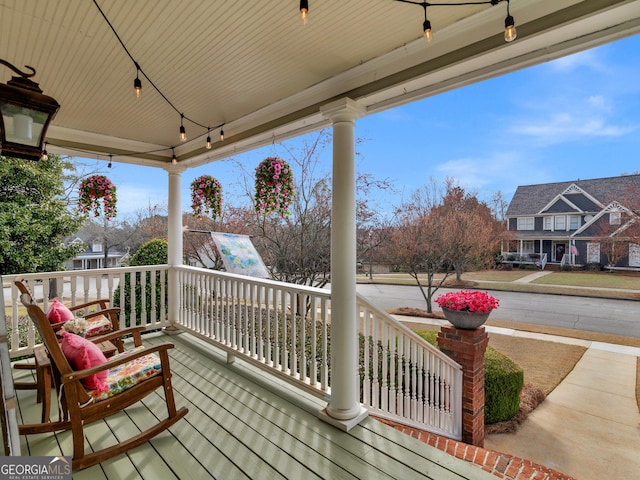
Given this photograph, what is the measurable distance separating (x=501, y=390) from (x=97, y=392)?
4316mm

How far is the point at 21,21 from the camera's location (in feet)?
6.23

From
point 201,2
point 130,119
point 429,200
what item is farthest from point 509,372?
point 130,119

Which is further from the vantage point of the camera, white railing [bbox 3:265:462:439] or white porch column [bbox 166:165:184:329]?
white porch column [bbox 166:165:184:329]

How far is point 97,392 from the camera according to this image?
6.51 ft

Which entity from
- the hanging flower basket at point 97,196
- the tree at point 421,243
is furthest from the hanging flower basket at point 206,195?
the tree at point 421,243

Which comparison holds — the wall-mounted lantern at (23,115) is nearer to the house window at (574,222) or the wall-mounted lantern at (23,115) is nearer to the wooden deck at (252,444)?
the wooden deck at (252,444)

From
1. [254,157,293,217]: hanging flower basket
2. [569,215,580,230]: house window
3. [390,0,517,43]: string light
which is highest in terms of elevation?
[390,0,517,43]: string light

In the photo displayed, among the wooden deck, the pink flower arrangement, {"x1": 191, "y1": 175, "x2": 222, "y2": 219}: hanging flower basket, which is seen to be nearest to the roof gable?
the pink flower arrangement

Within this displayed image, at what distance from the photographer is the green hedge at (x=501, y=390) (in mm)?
3979

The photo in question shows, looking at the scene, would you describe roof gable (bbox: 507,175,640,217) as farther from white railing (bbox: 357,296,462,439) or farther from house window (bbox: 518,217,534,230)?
white railing (bbox: 357,296,462,439)


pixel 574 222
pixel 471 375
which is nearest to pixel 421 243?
pixel 574 222

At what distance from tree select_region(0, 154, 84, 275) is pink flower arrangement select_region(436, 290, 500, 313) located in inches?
331

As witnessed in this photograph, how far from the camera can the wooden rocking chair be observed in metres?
1.81

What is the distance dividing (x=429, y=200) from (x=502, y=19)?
17.4ft
